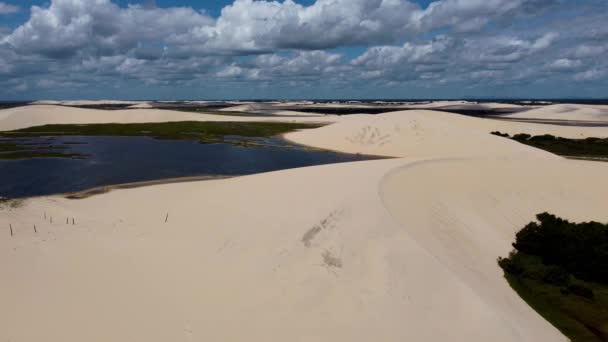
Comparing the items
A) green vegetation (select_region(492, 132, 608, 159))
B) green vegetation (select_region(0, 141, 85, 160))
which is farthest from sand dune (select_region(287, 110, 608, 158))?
green vegetation (select_region(0, 141, 85, 160))

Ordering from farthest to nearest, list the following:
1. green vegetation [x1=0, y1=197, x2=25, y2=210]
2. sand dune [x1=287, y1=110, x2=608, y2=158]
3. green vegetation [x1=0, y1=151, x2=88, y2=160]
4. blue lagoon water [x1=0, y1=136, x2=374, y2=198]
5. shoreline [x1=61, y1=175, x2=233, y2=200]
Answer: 1. sand dune [x1=287, y1=110, x2=608, y2=158]
2. green vegetation [x1=0, y1=151, x2=88, y2=160]
3. blue lagoon water [x1=0, y1=136, x2=374, y2=198]
4. shoreline [x1=61, y1=175, x2=233, y2=200]
5. green vegetation [x1=0, y1=197, x2=25, y2=210]

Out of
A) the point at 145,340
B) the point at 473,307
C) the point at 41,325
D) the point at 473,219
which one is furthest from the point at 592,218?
the point at 41,325

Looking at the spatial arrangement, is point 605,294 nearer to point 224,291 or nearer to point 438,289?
point 438,289

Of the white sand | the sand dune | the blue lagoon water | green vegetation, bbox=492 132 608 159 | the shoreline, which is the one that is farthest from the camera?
the sand dune

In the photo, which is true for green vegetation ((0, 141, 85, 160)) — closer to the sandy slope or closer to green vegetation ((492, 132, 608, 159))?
green vegetation ((492, 132, 608, 159))

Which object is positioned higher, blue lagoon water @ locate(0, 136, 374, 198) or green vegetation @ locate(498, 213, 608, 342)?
blue lagoon water @ locate(0, 136, 374, 198)

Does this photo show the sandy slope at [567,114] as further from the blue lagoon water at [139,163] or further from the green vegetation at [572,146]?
the blue lagoon water at [139,163]

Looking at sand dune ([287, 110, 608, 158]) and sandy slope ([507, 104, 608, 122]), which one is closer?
sand dune ([287, 110, 608, 158])

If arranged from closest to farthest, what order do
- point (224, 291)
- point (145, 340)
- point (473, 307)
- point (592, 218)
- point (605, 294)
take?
point (145, 340) → point (473, 307) → point (224, 291) → point (605, 294) → point (592, 218)
